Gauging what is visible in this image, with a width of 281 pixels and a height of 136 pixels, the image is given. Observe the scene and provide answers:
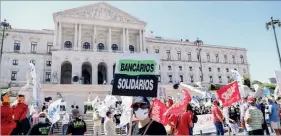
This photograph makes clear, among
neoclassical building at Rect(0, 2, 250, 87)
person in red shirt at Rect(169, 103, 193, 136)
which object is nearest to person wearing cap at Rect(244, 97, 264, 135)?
person in red shirt at Rect(169, 103, 193, 136)

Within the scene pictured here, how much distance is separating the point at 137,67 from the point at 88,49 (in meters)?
44.3

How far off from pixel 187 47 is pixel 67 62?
29.0 metres

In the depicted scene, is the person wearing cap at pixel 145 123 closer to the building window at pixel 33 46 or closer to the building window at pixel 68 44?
the building window at pixel 68 44

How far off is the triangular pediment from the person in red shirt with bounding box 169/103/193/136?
45.5 meters

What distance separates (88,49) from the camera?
49094 millimetres

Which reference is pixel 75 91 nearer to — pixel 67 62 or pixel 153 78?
pixel 67 62

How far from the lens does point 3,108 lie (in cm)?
733

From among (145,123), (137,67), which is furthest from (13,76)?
(145,123)


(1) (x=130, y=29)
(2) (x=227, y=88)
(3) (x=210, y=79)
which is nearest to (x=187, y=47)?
(3) (x=210, y=79)

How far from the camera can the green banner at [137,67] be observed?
5915 millimetres

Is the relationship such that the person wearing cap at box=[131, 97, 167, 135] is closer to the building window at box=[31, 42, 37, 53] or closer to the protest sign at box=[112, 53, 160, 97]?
the protest sign at box=[112, 53, 160, 97]

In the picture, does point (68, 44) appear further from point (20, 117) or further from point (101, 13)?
point (20, 117)

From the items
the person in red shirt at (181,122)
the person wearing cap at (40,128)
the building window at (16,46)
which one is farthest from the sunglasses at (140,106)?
the building window at (16,46)

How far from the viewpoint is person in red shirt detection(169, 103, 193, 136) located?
7.61 m
